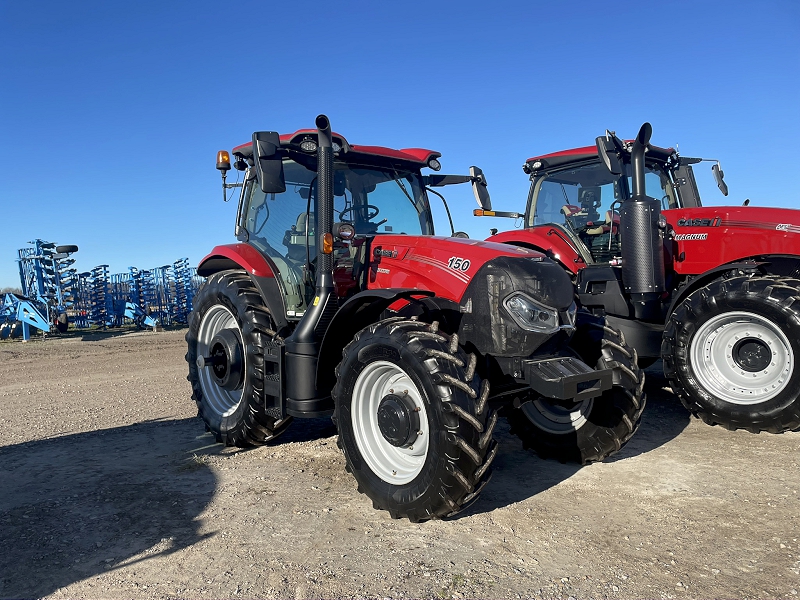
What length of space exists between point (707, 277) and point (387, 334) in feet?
11.8

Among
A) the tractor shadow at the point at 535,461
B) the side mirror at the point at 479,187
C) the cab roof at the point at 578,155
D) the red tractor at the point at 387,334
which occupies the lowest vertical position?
the tractor shadow at the point at 535,461

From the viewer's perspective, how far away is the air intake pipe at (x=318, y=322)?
4.05 metres

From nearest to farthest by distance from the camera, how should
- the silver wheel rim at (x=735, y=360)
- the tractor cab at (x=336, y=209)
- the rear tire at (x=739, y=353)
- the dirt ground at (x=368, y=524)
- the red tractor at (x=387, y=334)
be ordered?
Result: the dirt ground at (x=368, y=524) < the red tractor at (x=387, y=334) < the tractor cab at (x=336, y=209) < the rear tire at (x=739, y=353) < the silver wheel rim at (x=735, y=360)

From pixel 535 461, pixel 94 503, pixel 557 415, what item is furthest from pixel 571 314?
pixel 94 503

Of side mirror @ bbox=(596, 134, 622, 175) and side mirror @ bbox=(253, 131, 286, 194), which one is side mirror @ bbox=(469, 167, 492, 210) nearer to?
side mirror @ bbox=(596, 134, 622, 175)

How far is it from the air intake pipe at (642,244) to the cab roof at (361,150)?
6.57 feet

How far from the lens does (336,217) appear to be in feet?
15.2

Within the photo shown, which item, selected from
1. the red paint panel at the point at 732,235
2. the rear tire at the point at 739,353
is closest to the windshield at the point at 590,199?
the red paint panel at the point at 732,235

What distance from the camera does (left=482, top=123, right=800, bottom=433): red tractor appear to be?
499 cm

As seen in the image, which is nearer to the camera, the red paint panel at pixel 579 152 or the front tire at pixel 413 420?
the front tire at pixel 413 420

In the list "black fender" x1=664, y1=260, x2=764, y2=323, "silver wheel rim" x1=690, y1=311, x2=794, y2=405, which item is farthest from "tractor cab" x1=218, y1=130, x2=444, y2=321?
"silver wheel rim" x1=690, y1=311, x2=794, y2=405

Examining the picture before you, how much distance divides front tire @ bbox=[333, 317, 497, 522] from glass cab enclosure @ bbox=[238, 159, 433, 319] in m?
0.96

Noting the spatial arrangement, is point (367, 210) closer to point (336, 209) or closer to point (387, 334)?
point (336, 209)

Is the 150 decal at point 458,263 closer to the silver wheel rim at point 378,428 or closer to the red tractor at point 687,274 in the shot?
the silver wheel rim at point 378,428
